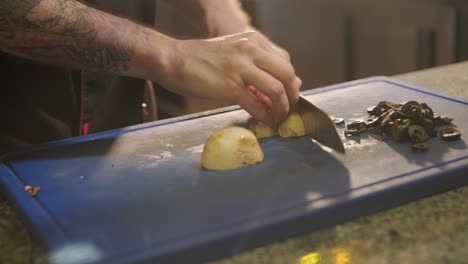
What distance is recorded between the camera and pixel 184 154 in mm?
1180

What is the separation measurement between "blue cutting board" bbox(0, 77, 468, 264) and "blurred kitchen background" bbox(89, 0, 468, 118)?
1.87 m

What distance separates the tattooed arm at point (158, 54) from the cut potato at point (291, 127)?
0.06ft

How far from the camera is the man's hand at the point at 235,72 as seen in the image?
3.83 ft

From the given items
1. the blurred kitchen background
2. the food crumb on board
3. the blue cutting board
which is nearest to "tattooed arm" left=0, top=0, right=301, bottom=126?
the blue cutting board

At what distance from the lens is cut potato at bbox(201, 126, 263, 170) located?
106 cm

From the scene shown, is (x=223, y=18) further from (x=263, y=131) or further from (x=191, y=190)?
(x=191, y=190)

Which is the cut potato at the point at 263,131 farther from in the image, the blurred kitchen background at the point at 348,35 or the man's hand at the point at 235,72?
the blurred kitchen background at the point at 348,35

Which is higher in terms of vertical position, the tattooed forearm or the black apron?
the tattooed forearm

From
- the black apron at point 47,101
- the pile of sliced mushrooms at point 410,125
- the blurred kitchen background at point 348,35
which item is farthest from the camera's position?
the blurred kitchen background at point 348,35

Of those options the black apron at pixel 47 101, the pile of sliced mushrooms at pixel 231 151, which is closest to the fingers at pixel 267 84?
the pile of sliced mushrooms at pixel 231 151

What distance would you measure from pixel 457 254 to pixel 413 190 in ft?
0.56

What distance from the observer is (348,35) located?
11.5 feet

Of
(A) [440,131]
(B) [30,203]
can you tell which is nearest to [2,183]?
(B) [30,203]

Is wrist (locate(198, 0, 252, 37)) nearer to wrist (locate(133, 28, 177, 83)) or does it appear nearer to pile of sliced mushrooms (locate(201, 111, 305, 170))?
wrist (locate(133, 28, 177, 83))
